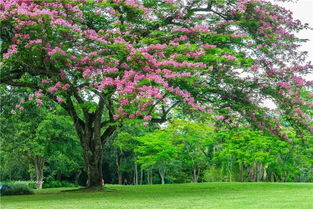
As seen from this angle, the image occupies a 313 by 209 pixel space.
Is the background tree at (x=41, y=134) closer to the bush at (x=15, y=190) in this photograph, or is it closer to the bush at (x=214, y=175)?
the bush at (x=15, y=190)

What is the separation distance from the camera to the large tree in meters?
14.0

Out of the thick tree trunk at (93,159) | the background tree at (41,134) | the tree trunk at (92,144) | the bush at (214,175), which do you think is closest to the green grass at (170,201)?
the thick tree trunk at (93,159)

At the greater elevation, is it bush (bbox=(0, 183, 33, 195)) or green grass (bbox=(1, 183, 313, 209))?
bush (bbox=(0, 183, 33, 195))

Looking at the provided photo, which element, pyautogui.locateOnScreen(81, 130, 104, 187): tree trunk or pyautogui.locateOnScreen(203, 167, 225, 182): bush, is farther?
pyautogui.locateOnScreen(203, 167, 225, 182): bush

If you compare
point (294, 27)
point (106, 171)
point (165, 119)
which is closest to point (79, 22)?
point (165, 119)

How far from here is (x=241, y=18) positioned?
1803 cm

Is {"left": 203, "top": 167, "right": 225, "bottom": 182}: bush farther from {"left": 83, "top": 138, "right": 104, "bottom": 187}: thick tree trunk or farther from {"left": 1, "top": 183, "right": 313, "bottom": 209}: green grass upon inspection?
{"left": 1, "top": 183, "right": 313, "bottom": 209}: green grass

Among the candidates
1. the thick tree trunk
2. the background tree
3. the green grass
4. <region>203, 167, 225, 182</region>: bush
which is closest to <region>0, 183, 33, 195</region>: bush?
the green grass

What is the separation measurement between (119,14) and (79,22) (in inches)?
58.2

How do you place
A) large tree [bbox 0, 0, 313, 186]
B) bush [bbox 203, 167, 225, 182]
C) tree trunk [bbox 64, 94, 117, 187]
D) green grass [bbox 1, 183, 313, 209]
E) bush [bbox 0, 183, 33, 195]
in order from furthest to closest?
bush [bbox 203, 167, 225, 182], bush [bbox 0, 183, 33, 195], tree trunk [bbox 64, 94, 117, 187], large tree [bbox 0, 0, 313, 186], green grass [bbox 1, 183, 313, 209]

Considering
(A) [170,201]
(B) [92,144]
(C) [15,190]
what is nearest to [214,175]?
(B) [92,144]

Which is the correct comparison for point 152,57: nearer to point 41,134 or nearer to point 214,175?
point 41,134

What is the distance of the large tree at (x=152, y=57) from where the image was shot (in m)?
14.0

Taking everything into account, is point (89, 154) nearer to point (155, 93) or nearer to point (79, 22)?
point (79, 22)
